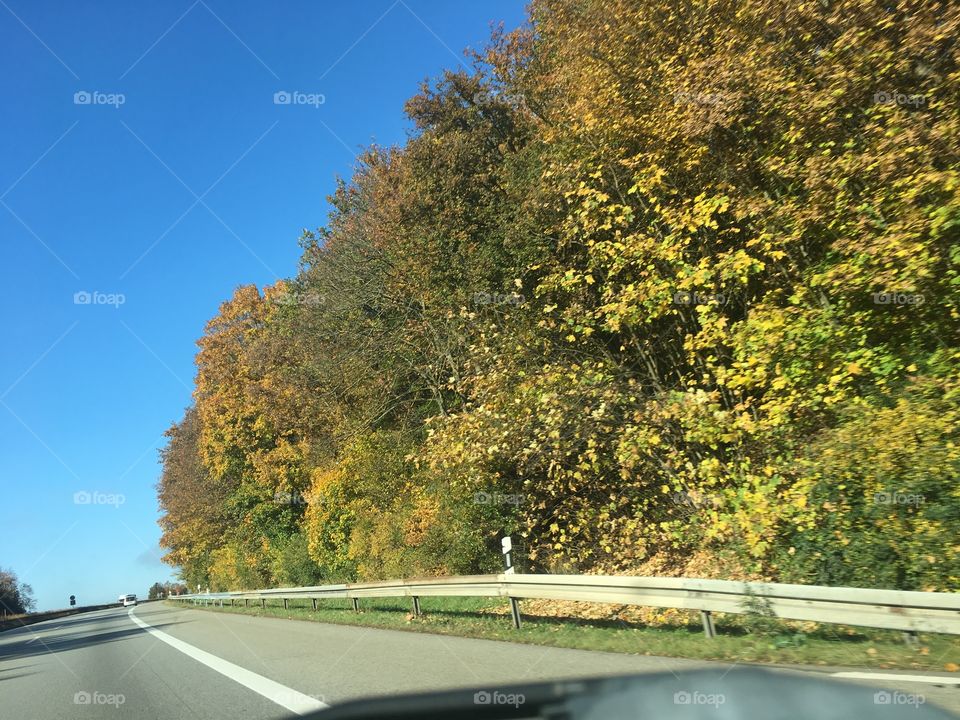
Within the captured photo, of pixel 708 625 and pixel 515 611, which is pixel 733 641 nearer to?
pixel 708 625

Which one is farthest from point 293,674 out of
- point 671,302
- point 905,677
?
point 671,302

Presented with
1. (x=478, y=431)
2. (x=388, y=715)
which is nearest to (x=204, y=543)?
(x=478, y=431)

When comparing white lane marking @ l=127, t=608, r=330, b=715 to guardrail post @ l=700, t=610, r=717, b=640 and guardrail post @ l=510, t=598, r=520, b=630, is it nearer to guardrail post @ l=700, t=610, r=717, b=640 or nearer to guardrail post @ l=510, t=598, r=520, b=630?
guardrail post @ l=510, t=598, r=520, b=630

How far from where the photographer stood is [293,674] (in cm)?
905

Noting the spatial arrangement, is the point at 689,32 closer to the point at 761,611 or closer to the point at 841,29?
the point at 841,29

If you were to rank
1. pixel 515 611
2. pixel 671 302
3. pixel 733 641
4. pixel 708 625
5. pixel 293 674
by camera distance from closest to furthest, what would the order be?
pixel 733 641 < pixel 708 625 < pixel 293 674 < pixel 515 611 < pixel 671 302

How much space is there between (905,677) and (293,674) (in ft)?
23.0

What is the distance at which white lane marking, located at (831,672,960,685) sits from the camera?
536 cm

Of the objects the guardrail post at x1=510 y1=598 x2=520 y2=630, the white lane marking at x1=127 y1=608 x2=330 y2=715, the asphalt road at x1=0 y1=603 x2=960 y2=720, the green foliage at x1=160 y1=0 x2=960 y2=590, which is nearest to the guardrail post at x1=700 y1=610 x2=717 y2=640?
the asphalt road at x1=0 y1=603 x2=960 y2=720

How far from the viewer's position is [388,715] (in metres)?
2.74

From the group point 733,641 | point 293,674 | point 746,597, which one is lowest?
point 733,641

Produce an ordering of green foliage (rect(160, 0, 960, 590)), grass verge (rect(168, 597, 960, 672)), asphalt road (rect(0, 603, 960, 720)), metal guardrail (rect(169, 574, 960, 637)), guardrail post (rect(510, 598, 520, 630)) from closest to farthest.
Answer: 1. metal guardrail (rect(169, 574, 960, 637))
2. grass verge (rect(168, 597, 960, 672))
3. asphalt road (rect(0, 603, 960, 720))
4. green foliage (rect(160, 0, 960, 590))
5. guardrail post (rect(510, 598, 520, 630))

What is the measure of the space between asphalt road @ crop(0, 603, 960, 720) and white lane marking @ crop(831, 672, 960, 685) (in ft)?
0.05

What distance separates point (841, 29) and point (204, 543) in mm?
50846
